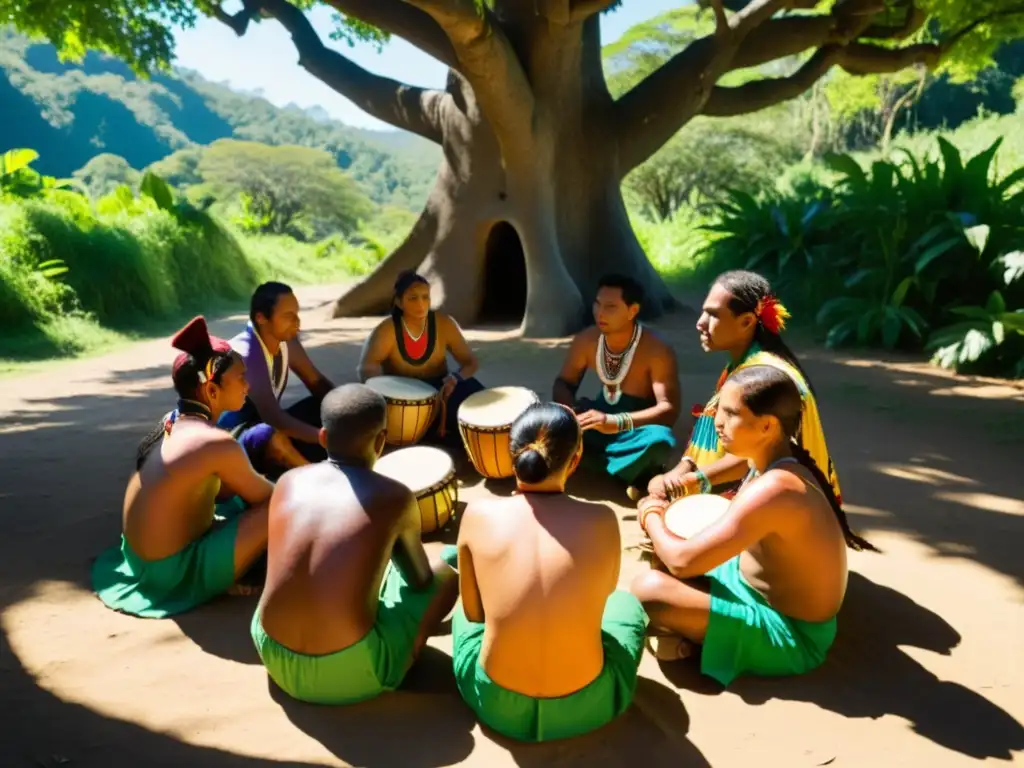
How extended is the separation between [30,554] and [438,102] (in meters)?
8.48

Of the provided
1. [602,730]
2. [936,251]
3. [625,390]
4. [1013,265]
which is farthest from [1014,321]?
[602,730]

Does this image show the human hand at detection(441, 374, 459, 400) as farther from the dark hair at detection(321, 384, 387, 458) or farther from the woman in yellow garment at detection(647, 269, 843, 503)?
the dark hair at detection(321, 384, 387, 458)

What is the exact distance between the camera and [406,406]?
4.34 metres

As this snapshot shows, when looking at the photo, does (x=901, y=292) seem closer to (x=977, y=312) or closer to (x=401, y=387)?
(x=977, y=312)

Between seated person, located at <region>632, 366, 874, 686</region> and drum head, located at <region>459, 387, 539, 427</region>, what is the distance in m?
1.51

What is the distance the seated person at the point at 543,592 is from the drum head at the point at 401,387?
6.96 feet

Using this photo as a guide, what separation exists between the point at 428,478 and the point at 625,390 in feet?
4.32

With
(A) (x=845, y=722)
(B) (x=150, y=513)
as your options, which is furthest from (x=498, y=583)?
(B) (x=150, y=513)

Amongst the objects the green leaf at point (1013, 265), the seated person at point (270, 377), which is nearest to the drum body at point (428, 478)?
the seated person at point (270, 377)

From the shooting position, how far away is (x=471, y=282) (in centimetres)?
1017

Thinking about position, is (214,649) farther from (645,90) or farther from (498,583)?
(645,90)

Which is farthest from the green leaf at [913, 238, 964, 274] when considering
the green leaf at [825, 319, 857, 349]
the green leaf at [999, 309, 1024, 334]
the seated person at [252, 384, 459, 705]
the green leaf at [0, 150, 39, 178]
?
the green leaf at [0, 150, 39, 178]

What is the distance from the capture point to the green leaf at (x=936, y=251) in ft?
25.5

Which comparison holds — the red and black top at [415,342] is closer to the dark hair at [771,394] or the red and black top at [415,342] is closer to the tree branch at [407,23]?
the dark hair at [771,394]
